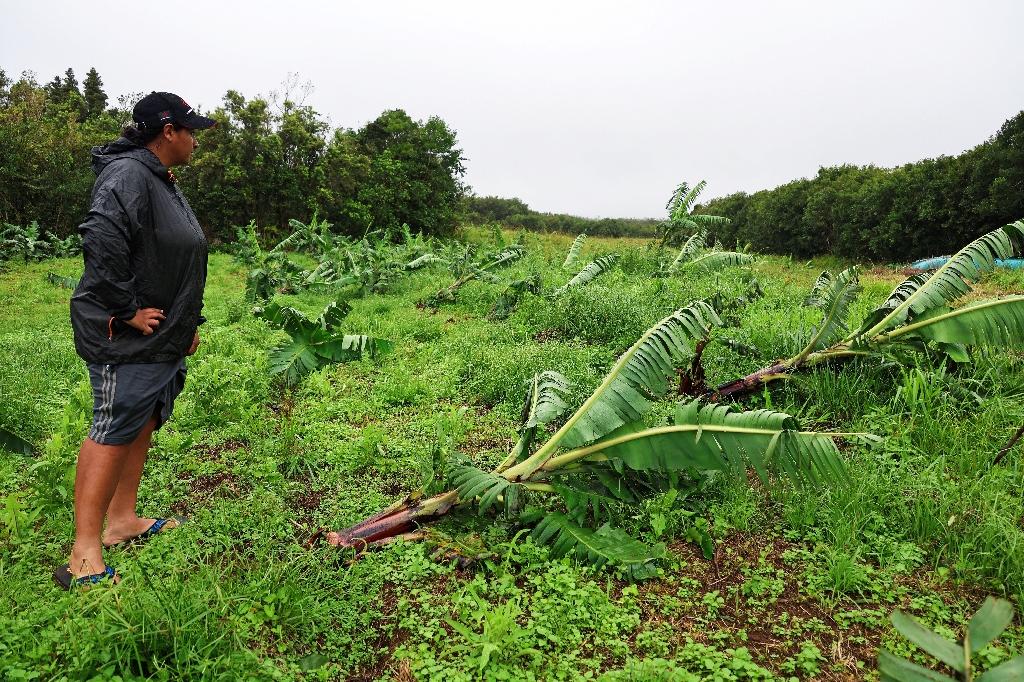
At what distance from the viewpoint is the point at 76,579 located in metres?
2.63

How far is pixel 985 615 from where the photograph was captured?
1.22m

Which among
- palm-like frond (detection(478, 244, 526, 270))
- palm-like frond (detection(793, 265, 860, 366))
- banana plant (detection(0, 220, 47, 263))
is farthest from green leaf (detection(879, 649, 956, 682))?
banana plant (detection(0, 220, 47, 263))

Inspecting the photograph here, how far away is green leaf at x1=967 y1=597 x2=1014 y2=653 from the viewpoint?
1.15 m

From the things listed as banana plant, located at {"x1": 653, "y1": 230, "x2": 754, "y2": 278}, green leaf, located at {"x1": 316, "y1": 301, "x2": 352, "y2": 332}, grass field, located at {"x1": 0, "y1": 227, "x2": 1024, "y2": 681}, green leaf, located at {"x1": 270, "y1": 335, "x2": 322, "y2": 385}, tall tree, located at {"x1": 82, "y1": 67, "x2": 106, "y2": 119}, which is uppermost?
tall tree, located at {"x1": 82, "y1": 67, "x2": 106, "y2": 119}

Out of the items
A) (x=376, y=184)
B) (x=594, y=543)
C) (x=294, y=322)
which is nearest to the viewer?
(x=594, y=543)

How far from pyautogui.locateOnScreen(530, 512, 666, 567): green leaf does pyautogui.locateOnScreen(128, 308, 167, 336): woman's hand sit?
203 cm

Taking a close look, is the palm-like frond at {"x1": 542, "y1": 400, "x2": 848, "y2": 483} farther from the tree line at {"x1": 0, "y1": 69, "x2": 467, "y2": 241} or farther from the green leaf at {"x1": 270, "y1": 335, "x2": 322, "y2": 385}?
the tree line at {"x1": 0, "y1": 69, "x2": 467, "y2": 241}

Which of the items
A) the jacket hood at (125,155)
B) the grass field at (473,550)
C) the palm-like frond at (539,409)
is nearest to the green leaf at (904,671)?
the grass field at (473,550)

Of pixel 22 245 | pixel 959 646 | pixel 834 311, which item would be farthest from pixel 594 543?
pixel 22 245

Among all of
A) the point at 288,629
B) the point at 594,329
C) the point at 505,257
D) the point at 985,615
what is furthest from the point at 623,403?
the point at 505,257

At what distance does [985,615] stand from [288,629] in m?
2.34

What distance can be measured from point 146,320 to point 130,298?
0.37ft

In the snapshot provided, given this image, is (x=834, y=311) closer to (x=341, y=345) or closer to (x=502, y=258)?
(x=341, y=345)

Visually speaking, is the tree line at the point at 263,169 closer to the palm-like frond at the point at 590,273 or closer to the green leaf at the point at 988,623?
the palm-like frond at the point at 590,273
